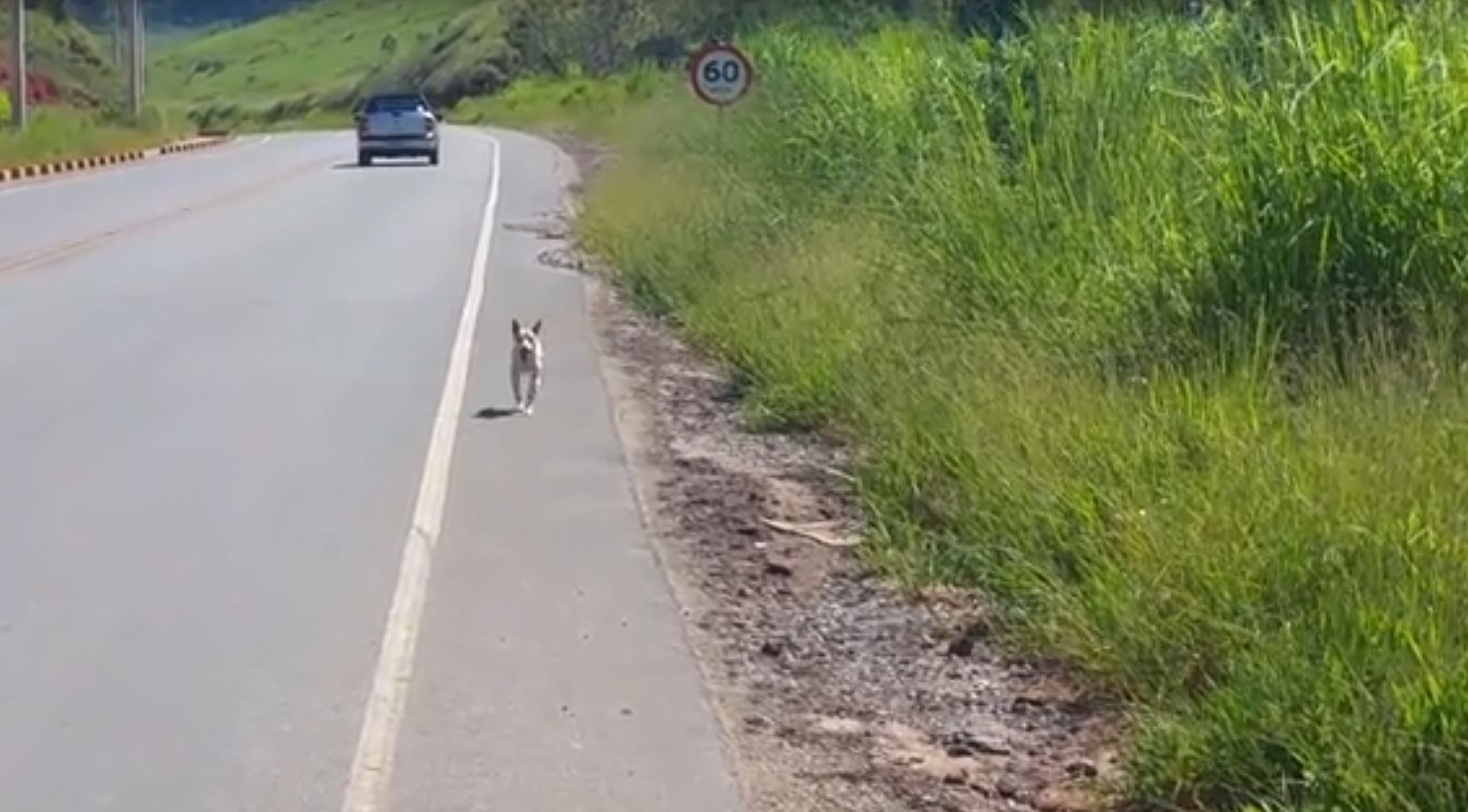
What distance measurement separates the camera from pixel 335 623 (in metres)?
9.41

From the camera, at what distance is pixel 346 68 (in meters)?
175

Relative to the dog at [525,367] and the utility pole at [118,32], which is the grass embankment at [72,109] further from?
the dog at [525,367]

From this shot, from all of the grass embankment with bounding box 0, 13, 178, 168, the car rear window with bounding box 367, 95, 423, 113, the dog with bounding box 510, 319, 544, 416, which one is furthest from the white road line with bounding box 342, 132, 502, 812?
the grass embankment with bounding box 0, 13, 178, 168

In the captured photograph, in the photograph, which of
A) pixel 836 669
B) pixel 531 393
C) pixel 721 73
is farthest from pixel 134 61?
pixel 836 669

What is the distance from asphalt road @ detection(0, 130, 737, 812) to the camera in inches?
299

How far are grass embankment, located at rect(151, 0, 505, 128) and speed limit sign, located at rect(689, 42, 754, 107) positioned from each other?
100644 millimetres

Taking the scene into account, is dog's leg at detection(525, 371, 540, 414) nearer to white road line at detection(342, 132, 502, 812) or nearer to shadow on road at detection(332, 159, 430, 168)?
white road line at detection(342, 132, 502, 812)

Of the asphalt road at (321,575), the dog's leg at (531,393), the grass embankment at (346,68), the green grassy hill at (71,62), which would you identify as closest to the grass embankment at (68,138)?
the green grassy hill at (71,62)

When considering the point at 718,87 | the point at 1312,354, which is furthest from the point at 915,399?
the point at 718,87

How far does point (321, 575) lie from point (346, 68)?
167m

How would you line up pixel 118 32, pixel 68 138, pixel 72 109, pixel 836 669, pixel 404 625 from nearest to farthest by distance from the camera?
pixel 836 669 < pixel 404 625 < pixel 68 138 < pixel 72 109 < pixel 118 32

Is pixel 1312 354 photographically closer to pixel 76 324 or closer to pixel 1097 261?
pixel 1097 261

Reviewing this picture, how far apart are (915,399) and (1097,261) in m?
1.31

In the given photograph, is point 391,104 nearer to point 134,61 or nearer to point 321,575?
point 134,61
